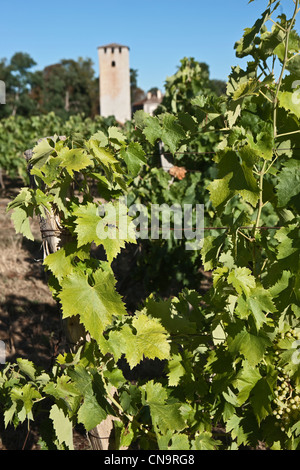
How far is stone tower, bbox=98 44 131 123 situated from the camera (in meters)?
47.3

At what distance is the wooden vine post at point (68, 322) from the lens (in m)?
1.69

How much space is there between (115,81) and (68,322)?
50272 millimetres

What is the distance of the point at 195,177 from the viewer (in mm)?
4746

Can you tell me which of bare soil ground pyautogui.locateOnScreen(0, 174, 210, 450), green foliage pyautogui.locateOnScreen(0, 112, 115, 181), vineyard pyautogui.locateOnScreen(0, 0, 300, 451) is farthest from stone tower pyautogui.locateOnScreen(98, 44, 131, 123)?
vineyard pyautogui.locateOnScreen(0, 0, 300, 451)

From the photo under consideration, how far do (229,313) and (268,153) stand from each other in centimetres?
58

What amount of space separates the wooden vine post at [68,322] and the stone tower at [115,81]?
45.2 metres

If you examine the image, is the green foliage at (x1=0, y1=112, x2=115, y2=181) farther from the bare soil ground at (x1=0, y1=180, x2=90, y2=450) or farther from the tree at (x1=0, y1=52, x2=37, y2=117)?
the tree at (x1=0, y1=52, x2=37, y2=117)

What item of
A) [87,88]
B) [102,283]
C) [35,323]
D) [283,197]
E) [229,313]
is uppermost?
[87,88]

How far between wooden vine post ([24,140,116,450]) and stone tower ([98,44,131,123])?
4517 cm

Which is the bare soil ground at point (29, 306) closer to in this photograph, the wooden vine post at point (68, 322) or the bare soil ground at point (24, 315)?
the bare soil ground at point (24, 315)

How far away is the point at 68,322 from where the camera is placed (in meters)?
1.80

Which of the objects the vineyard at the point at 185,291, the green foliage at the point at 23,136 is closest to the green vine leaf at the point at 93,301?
the vineyard at the point at 185,291

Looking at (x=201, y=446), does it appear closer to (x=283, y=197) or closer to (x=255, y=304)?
(x=255, y=304)
